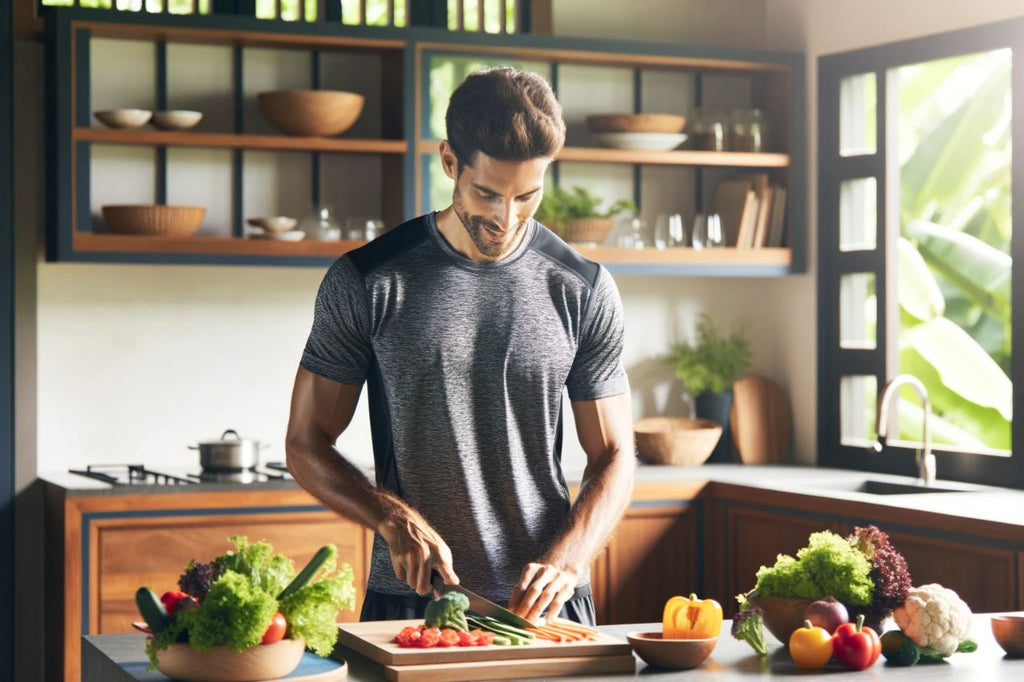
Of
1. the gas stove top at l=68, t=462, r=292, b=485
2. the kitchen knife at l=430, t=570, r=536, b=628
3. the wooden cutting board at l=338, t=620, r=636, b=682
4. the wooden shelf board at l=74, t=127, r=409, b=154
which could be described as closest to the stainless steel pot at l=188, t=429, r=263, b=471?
the gas stove top at l=68, t=462, r=292, b=485

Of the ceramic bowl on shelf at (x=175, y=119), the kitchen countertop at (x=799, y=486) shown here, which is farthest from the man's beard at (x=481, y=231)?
the ceramic bowl on shelf at (x=175, y=119)

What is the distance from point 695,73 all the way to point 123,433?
244 cm

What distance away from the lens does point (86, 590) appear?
442cm

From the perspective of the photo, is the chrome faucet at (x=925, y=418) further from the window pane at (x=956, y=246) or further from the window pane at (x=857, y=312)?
the window pane at (x=857, y=312)

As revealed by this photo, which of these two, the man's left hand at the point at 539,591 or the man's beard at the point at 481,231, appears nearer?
the man's left hand at the point at 539,591

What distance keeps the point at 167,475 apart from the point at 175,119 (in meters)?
1.13

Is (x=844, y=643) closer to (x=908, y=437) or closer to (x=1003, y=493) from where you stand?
(x=1003, y=493)

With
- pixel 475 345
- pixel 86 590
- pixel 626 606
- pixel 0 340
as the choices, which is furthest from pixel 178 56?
pixel 475 345

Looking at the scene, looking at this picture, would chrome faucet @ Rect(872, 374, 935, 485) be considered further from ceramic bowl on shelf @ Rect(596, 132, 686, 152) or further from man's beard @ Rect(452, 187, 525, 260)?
man's beard @ Rect(452, 187, 525, 260)

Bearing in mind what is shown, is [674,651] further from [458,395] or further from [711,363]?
[711,363]

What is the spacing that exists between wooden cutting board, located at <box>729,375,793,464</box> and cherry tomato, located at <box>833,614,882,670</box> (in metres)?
3.38

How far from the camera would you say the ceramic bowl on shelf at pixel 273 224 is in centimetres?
491

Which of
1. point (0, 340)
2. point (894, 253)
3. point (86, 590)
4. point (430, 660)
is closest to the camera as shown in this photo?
point (430, 660)

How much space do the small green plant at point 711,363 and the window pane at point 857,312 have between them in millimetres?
406
